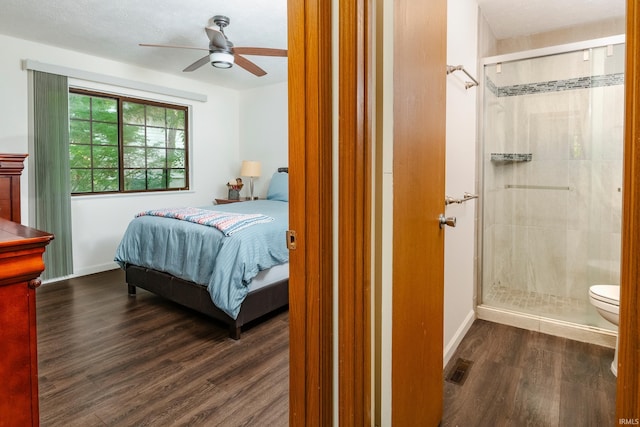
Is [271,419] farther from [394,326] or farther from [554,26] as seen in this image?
[554,26]

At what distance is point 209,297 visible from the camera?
2.56m

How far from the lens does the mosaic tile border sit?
2576 millimetres

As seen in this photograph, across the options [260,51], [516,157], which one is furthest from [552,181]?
[260,51]

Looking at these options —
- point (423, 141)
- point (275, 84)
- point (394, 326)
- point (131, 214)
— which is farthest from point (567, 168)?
point (131, 214)

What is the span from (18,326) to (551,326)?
9.44ft

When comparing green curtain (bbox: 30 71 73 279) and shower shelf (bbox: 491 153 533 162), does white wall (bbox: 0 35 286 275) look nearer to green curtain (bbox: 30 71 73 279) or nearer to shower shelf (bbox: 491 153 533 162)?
green curtain (bbox: 30 71 73 279)

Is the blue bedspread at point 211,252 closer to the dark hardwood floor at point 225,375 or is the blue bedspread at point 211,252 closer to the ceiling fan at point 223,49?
the dark hardwood floor at point 225,375

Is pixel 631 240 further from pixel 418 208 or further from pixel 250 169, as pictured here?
pixel 250 169

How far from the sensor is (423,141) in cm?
129

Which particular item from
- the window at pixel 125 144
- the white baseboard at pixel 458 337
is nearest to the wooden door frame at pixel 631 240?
the white baseboard at pixel 458 337

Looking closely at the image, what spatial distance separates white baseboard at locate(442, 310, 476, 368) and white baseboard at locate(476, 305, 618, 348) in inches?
5.6

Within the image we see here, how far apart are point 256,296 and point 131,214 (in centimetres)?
260

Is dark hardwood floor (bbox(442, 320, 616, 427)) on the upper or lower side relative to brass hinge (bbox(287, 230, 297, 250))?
lower

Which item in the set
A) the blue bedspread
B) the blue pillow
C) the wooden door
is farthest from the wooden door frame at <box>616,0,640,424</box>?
the blue pillow
